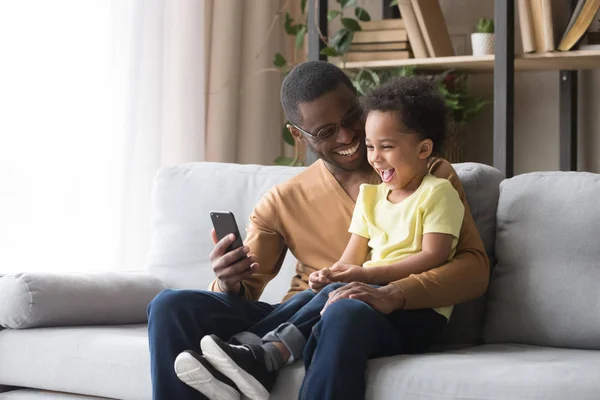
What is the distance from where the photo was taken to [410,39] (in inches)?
120

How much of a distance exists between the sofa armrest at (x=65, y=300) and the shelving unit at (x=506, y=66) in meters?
1.12

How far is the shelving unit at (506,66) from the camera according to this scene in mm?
2723

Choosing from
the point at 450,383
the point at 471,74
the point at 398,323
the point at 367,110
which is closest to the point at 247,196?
the point at 367,110

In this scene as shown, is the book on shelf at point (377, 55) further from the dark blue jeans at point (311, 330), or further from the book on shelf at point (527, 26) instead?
the dark blue jeans at point (311, 330)

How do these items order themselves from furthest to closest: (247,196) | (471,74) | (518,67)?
(471,74) < (518,67) < (247,196)

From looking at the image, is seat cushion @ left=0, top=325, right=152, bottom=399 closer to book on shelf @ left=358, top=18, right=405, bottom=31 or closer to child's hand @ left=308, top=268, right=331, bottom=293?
child's hand @ left=308, top=268, right=331, bottom=293

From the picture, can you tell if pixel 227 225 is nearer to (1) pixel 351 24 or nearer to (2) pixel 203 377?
(2) pixel 203 377

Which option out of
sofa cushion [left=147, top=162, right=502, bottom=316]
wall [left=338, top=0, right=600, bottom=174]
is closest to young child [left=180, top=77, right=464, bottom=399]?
sofa cushion [left=147, top=162, right=502, bottom=316]

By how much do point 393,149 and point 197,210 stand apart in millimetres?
766

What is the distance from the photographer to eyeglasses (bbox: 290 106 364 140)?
80.1 inches

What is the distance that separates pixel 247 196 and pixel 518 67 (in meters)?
1.11

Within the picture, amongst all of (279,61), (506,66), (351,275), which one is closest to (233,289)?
(351,275)

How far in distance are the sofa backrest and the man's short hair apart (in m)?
0.32

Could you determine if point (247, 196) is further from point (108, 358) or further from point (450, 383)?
point (450, 383)
